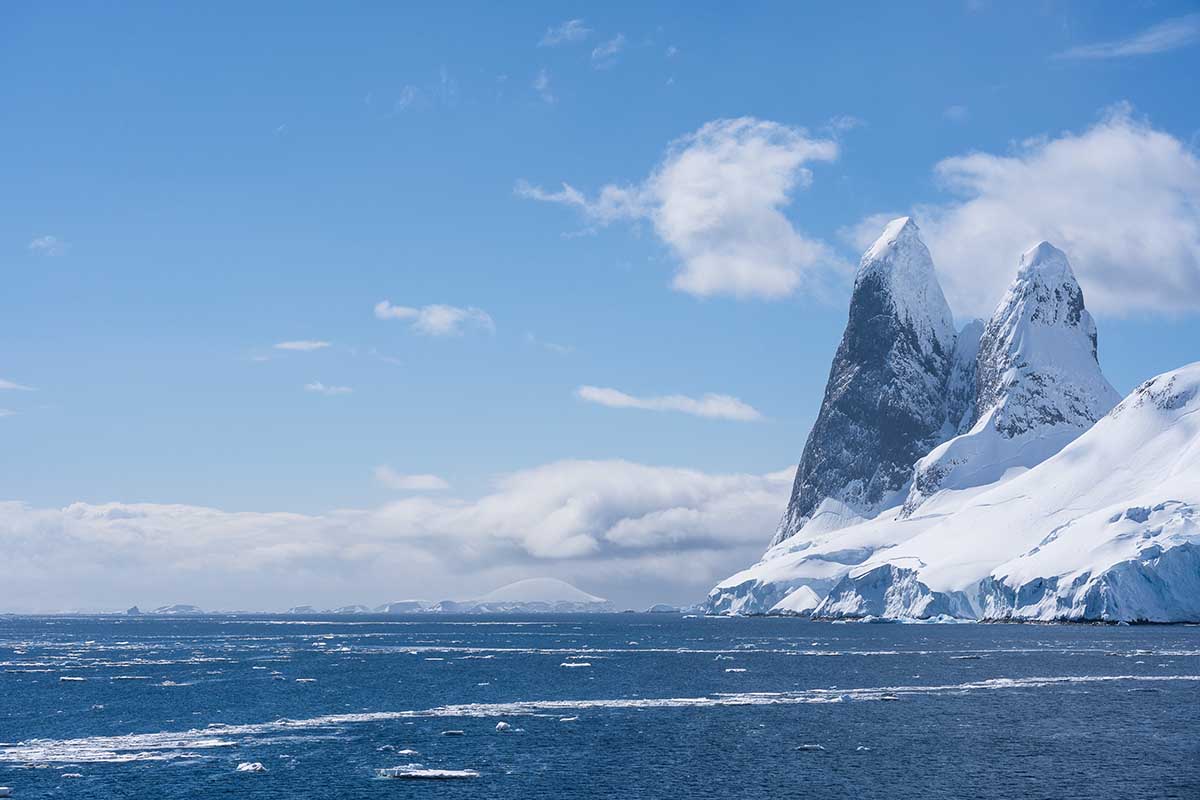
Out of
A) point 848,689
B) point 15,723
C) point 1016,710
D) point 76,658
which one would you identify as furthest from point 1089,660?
point 76,658

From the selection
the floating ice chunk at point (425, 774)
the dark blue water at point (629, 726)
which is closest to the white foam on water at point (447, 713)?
the dark blue water at point (629, 726)

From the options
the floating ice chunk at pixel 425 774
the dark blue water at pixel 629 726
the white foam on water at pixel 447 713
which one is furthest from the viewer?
the white foam on water at pixel 447 713

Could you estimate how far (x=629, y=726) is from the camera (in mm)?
79812

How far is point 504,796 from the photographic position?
56.6 meters

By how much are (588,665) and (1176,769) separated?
264 ft

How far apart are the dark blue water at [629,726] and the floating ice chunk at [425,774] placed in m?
0.81

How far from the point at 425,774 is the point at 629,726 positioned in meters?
22.3

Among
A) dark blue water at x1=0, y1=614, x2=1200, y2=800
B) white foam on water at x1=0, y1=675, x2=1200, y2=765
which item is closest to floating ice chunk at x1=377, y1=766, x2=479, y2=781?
dark blue water at x1=0, y1=614, x2=1200, y2=800

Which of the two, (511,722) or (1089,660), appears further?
(1089,660)

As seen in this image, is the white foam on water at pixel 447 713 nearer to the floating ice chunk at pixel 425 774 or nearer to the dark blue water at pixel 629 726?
the dark blue water at pixel 629 726

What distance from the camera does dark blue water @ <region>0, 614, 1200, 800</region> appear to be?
5944 centimetres

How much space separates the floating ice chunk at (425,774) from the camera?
6019 centimetres

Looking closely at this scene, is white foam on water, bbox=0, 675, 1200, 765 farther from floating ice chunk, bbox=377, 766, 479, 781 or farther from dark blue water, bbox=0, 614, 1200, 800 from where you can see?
floating ice chunk, bbox=377, 766, 479, 781

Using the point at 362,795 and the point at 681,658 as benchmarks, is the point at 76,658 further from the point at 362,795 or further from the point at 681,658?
the point at 362,795
